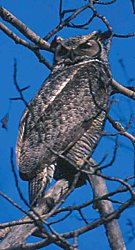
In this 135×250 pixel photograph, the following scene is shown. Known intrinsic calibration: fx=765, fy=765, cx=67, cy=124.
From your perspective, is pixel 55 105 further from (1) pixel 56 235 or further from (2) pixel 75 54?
(1) pixel 56 235

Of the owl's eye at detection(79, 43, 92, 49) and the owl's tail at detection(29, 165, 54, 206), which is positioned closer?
the owl's tail at detection(29, 165, 54, 206)

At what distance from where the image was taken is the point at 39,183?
4.94 meters

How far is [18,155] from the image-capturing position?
527 centimetres

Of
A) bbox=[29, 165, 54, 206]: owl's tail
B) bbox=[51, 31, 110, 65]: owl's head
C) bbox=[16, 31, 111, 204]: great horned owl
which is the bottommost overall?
bbox=[29, 165, 54, 206]: owl's tail

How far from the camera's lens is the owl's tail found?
486cm

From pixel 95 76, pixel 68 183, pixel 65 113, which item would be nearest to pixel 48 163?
pixel 68 183

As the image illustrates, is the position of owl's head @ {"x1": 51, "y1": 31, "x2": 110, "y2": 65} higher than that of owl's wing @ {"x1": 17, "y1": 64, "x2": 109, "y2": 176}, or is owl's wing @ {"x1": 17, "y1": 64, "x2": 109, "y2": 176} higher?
owl's head @ {"x1": 51, "y1": 31, "x2": 110, "y2": 65}

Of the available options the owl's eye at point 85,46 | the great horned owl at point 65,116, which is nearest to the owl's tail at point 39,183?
the great horned owl at point 65,116

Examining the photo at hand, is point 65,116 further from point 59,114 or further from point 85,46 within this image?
point 85,46

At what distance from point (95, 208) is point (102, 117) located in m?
0.76

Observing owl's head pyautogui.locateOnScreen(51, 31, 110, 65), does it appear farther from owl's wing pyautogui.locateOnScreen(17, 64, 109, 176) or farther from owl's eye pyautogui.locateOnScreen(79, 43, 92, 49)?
owl's wing pyautogui.locateOnScreen(17, 64, 109, 176)

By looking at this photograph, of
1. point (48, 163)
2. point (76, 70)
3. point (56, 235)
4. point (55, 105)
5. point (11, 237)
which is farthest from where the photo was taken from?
point (76, 70)

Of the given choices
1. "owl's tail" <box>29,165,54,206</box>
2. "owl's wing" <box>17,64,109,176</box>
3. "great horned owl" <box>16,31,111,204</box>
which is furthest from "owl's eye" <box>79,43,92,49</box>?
"owl's tail" <box>29,165,54,206</box>

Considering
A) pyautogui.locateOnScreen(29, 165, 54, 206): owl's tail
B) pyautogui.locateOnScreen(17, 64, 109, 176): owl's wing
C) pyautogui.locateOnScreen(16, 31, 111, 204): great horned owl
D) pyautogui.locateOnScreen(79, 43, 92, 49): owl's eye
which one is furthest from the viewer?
pyautogui.locateOnScreen(79, 43, 92, 49): owl's eye
